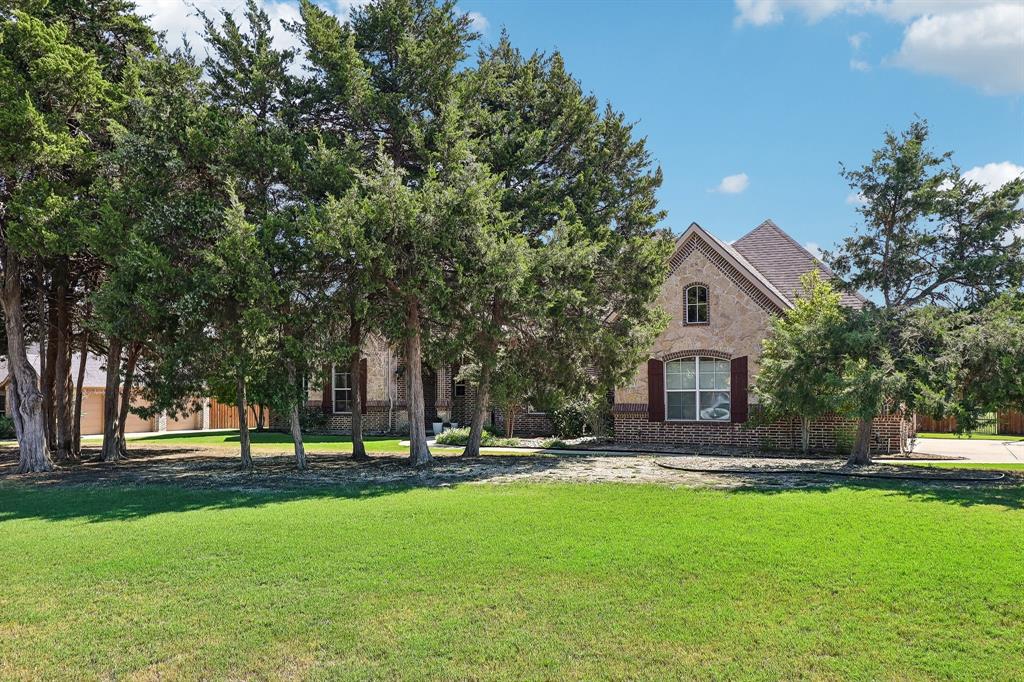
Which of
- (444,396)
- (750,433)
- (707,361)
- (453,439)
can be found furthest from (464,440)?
(750,433)

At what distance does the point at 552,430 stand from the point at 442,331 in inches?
419

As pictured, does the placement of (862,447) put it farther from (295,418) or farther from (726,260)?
(295,418)

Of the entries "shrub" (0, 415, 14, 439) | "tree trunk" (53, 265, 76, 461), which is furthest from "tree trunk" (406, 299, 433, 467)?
"shrub" (0, 415, 14, 439)

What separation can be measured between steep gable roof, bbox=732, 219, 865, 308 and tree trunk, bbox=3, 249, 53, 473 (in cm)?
2154

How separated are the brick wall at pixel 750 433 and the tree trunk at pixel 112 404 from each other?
1478 centimetres

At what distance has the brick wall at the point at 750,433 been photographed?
20.6m

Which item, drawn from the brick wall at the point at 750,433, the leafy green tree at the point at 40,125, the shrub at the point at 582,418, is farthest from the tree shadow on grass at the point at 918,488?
the leafy green tree at the point at 40,125

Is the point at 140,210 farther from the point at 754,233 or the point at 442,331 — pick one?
the point at 754,233

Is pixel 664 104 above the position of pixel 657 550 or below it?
above

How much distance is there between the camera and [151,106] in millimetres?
15602

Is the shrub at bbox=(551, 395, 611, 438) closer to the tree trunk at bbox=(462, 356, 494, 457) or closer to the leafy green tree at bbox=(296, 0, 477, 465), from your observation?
the tree trunk at bbox=(462, 356, 494, 457)

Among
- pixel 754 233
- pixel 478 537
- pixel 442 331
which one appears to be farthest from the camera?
pixel 754 233

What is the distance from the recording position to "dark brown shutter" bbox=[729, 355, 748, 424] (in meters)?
21.9

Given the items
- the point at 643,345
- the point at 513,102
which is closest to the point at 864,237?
the point at 643,345
